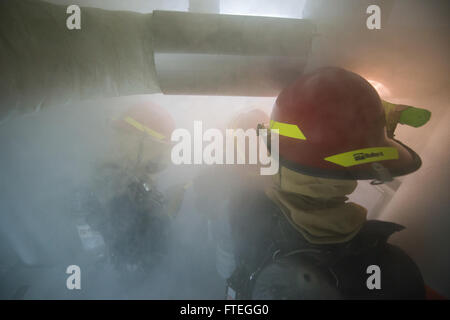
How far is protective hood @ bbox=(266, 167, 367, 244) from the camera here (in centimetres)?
74

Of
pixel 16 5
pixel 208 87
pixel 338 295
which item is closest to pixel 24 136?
pixel 16 5

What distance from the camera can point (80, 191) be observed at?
1699 millimetres

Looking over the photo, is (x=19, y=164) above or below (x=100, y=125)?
below

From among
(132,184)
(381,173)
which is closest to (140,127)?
(132,184)

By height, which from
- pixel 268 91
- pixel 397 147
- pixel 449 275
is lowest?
pixel 449 275

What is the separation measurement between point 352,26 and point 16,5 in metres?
1.40

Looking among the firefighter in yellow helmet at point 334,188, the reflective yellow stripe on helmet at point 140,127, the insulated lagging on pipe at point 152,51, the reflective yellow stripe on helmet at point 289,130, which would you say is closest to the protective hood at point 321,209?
the firefighter in yellow helmet at point 334,188

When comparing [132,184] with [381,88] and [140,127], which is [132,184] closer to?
[140,127]

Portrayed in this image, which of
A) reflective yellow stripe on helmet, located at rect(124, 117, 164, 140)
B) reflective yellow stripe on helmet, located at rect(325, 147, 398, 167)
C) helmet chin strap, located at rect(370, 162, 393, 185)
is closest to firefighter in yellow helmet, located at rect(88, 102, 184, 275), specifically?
reflective yellow stripe on helmet, located at rect(124, 117, 164, 140)

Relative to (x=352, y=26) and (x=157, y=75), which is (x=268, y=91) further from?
(x=157, y=75)

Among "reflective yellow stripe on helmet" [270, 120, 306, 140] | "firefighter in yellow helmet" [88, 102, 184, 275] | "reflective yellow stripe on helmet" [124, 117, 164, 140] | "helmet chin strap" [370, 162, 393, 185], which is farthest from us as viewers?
"firefighter in yellow helmet" [88, 102, 184, 275]

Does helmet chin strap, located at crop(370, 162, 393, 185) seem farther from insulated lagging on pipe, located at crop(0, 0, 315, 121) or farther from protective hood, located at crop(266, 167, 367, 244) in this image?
insulated lagging on pipe, located at crop(0, 0, 315, 121)

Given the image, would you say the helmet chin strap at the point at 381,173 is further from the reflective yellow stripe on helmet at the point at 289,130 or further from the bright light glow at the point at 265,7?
the bright light glow at the point at 265,7

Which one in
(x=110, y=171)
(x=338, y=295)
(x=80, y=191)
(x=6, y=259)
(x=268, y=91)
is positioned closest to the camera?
(x=338, y=295)
